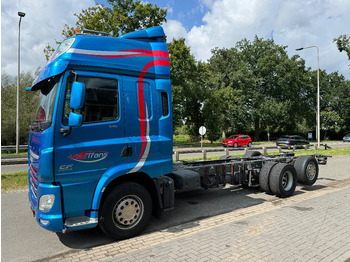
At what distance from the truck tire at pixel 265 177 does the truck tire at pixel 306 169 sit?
1.12 m

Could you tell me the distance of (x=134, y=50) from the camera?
4609mm

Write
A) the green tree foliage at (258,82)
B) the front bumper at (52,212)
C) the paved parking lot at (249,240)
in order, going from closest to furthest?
1. the front bumper at (52,212)
2. the paved parking lot at (249,240)
3. the green tree foliage at (258,82)

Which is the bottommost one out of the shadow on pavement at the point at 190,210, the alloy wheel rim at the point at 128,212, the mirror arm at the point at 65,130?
the shadow on pavement at the point at 190,210

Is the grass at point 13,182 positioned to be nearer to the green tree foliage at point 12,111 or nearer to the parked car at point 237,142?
the green tree foliage at point 12,111

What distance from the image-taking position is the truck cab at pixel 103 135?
374 cm

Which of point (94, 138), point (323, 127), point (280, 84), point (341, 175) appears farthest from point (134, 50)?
point (323, 127)

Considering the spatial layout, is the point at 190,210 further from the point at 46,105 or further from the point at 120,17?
the point at 120,17

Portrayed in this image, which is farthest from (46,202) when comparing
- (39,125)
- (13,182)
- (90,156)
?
(13,182)

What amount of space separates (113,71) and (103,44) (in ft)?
1.53

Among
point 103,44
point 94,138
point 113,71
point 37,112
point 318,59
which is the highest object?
point 318,59

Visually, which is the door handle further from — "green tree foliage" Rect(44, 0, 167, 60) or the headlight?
"green tree foliage" Rect(44, 0, 167, 60)

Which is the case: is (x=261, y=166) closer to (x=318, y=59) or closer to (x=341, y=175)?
(x=341, y=175)

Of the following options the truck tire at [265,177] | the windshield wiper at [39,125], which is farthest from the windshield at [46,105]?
the truck tire at [265,177]

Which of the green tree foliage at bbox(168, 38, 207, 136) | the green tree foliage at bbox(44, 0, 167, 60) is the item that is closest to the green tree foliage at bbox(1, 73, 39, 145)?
the green tree foliage at bbox(44, 0, 167, 60)
